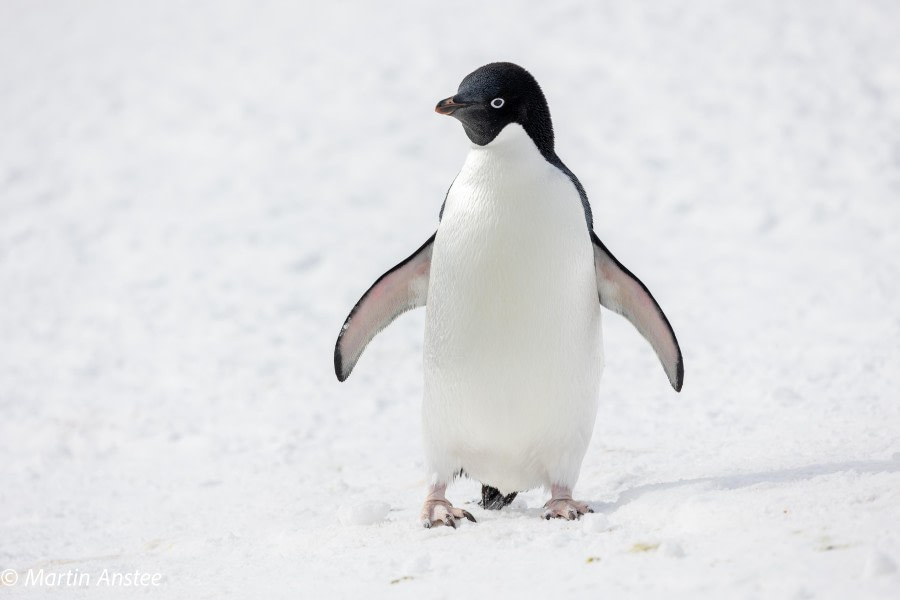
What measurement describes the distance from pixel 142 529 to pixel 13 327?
3.09 m

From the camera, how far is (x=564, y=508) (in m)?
2.54

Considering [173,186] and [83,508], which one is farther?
[173,186]

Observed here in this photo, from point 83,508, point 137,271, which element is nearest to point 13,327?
point 137,271

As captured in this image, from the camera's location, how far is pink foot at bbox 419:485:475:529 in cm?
259

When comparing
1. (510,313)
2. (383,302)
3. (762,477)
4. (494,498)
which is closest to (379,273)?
(383,302)

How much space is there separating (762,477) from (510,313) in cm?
74

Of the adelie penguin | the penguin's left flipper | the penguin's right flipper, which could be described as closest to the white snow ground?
the adelie penguin

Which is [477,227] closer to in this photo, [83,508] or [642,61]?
[83,508]

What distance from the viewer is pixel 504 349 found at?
8.52 ft

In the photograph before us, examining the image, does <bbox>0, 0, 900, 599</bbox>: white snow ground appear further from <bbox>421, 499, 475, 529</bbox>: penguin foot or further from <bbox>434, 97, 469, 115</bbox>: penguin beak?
<bbox>434, 97, 469, 115</bbox>: penguin beak

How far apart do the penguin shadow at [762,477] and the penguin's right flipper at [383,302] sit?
78cm

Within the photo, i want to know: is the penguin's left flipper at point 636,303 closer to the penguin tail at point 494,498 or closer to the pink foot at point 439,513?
the penguin tail at point 494,498

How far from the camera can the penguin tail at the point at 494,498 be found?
290 cm

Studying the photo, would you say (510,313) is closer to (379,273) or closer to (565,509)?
(565,509)
